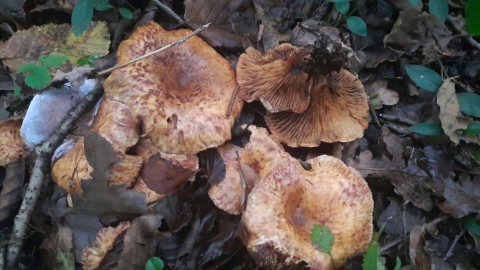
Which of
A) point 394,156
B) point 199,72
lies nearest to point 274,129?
point 199,72

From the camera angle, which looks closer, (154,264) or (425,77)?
(154,264)

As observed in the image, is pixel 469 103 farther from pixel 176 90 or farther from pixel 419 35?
pixel 176 90

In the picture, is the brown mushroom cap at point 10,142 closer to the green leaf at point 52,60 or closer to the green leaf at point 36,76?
the green leaf at point 36,76

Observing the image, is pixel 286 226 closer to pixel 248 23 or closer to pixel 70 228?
pixel 70 228

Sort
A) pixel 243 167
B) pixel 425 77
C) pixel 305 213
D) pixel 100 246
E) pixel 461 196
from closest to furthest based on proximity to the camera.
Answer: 1. pixel 100 246
2. pixel 305 213
3. pixel 243 167
4. pixel 461 196
5. pixel 425 77

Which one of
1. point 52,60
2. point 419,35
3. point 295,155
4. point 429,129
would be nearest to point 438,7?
point 419,35

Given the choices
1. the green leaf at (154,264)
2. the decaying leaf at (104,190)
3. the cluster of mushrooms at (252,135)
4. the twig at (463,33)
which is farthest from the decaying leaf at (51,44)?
the twig at (463,33)
